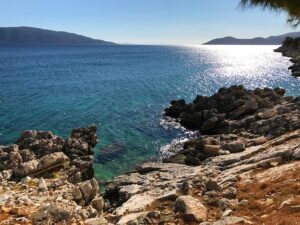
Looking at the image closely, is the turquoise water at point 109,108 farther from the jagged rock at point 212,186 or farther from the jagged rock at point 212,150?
the jagged rock at point 212,186

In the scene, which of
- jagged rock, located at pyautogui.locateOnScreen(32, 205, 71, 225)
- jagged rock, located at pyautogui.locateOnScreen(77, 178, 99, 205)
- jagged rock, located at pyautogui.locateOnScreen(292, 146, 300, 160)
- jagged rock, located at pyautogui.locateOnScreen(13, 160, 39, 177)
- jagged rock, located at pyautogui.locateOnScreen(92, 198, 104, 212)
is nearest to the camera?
jagged rock, located at pyautogui.locateOnScreen(32, 205, 71, 225)

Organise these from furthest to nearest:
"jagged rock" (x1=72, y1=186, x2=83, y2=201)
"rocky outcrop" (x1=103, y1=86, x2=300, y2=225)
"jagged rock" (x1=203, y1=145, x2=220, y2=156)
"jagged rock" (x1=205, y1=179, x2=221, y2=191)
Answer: "jagged rock" (x1=203, y1=145, x2=220, y2=156), "jagged rock" (x1=72, y1=186, x2=83, y2=201), "jagged rock" (x1=205, y1=179, x2=221, y2=191), "rocky outcrop" (x1=103, y1=86, x2=300, y2=225)

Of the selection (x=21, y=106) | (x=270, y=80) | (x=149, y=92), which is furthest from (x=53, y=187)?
(x=270, y=80)

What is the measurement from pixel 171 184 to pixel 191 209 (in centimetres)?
710

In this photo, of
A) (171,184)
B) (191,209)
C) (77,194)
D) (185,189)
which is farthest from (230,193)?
(77,194)

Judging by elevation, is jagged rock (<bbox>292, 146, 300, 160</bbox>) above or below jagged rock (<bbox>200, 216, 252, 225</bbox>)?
above

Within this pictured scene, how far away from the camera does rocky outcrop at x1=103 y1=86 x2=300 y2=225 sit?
16625mm

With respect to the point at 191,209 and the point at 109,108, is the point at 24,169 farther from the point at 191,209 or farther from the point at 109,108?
the point at 109,108

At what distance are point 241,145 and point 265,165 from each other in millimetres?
8553

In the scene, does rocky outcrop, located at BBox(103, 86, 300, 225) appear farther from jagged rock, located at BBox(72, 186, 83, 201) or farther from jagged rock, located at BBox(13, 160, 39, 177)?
jagged rock, located at BBox(13, 160, 39, 177)

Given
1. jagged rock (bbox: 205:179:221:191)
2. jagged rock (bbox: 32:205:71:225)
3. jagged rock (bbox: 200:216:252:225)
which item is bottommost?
→ jagged rock (bbox: 32:205:71:225)

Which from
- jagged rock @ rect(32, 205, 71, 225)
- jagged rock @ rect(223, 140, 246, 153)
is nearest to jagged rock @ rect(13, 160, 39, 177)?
jagged rock @ rect(32, 205, 71, 225)

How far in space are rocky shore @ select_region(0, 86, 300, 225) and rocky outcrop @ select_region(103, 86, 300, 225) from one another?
0.19ft

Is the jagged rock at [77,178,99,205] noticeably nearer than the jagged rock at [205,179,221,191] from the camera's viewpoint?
No
